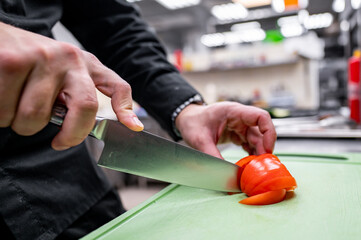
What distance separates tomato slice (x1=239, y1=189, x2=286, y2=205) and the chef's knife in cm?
9

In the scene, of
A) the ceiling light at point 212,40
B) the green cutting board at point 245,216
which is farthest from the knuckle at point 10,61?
the ceiling light at point 212,40

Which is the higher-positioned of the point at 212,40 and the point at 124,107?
the point at 124,107

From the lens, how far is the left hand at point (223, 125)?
2.82 ft

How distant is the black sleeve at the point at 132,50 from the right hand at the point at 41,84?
0.50m

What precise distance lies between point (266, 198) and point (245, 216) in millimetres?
71

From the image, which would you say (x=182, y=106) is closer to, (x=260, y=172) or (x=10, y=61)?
(x=260, y=172)

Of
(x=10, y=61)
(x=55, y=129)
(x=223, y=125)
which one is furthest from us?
(x=223, y=125)

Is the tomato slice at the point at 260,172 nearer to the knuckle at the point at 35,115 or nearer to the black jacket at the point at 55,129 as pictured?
the black jacket at the point at 55,129

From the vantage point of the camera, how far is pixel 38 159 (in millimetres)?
744

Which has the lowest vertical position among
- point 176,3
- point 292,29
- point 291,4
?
point 292,29

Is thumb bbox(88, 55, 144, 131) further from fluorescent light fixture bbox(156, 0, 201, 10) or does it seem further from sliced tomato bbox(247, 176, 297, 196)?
fluorescent light fixture bbox(156, 0, 201, 10)

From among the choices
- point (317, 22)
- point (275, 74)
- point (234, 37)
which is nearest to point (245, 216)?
point (275, 74)

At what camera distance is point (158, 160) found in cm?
68

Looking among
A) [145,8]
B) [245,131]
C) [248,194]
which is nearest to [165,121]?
[245,131]
